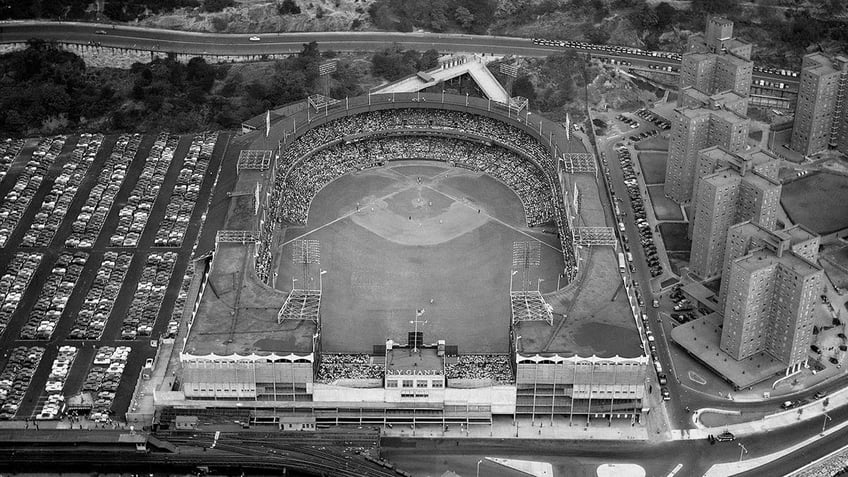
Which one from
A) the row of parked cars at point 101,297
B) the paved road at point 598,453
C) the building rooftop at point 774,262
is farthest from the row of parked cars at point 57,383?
the building rooftop at point 774,262

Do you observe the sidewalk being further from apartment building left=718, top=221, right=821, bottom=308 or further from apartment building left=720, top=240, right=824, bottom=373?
apartment building left=718, top=221, right=821, bottom=308

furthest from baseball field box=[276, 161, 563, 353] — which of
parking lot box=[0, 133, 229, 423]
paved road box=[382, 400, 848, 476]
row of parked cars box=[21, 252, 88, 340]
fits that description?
row of parked cars box=[21, 252, 88, 340]

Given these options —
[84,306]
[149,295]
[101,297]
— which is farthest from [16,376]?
[149,295]

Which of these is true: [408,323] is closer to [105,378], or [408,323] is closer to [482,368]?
[482,368]

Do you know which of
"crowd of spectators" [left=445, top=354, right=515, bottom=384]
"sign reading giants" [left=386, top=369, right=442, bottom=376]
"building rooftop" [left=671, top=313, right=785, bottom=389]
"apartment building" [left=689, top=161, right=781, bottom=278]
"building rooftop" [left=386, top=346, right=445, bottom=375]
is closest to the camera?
"sign reading giants" [left=386, top=369, right=442, bottom=376]

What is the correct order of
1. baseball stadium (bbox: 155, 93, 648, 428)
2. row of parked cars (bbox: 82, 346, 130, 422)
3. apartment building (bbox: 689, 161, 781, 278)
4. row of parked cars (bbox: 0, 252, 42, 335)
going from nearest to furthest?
1. baseball stadium (bbox: 155, 93, 648, 428)
2. row of parked cars (bbox: 82, 346, 130, 422)
3. row of parked cars (bbox: 0, 252, 42, 335)
4. apartment building (bbox: 689, 161, 781, 278)

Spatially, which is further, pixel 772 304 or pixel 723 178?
pixel 723 178

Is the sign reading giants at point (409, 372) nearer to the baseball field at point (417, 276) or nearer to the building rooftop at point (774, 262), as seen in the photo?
the baseball field at point (417, 276)
